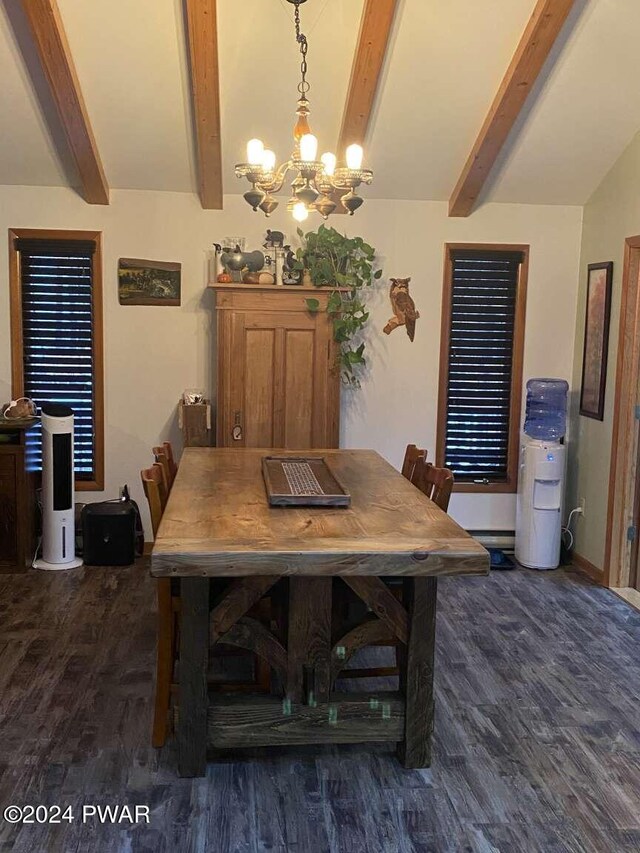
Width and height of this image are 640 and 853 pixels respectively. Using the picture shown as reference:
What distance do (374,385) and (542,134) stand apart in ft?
6.50

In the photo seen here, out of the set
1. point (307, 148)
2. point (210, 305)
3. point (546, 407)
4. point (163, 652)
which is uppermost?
point (307, 148)

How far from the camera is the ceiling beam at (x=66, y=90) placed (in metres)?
4.08

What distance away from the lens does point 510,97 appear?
4.65m

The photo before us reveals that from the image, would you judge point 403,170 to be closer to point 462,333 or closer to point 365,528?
point 462,333

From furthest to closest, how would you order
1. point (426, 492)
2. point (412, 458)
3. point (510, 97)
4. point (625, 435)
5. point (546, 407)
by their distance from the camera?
point (546, 407) → point (625, 435) → point (510, 97) → point (412, 458) → point (426, 492)

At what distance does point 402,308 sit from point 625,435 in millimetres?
1743

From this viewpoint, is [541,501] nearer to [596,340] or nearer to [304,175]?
[596,340]

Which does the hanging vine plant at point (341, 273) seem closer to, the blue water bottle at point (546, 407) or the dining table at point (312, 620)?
the blue water bottle at point (546, 407)

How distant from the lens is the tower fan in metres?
5.33

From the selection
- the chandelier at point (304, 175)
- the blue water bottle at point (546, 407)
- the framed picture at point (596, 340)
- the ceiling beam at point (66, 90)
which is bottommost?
the blue water bottle at point (546, 407)

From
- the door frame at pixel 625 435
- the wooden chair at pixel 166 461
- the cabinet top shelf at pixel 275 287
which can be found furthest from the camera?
the cabinet top shelf at pixel 275 287

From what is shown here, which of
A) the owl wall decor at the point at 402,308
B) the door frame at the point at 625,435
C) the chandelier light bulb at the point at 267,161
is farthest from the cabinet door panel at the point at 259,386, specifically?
the door frame at the point at 625,435

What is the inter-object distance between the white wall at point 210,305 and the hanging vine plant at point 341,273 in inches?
8.3

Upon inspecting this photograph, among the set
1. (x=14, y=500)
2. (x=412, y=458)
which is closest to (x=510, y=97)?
(x=412, y=458)
